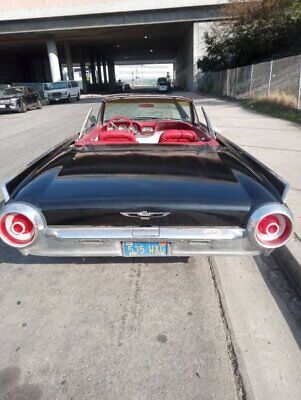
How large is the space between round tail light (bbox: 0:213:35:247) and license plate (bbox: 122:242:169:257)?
0.67m

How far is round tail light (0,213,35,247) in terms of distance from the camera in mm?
2414

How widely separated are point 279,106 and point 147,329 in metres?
13.3

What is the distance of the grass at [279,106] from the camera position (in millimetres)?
11831

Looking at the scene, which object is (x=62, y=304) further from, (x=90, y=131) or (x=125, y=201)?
(x=90, y=131)

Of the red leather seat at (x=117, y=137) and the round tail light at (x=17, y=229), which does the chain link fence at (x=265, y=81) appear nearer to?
the red leather seat at (x=117, y=137)

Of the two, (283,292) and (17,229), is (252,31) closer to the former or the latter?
(283,292)

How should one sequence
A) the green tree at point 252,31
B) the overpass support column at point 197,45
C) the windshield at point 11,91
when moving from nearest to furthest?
1. the windshield at point 11,91
2. the green tree at point 252,31
3. the overpass support column at point 197,45

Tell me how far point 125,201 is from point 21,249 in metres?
0.87

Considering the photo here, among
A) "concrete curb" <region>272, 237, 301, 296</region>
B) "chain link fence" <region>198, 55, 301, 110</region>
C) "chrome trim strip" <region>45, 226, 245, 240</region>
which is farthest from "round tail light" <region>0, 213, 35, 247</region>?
"chain link fence" <region>198, 55, 301, 110</region>

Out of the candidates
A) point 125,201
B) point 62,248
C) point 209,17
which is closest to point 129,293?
point 62,248

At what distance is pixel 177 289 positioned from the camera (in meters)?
2.86

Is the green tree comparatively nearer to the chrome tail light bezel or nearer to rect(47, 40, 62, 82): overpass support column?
rect(47, 40, 62, 82): overpass support column

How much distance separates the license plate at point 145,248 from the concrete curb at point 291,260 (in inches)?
47.3

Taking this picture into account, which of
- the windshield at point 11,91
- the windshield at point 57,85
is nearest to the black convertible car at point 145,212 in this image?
the windshield at point 11,91
